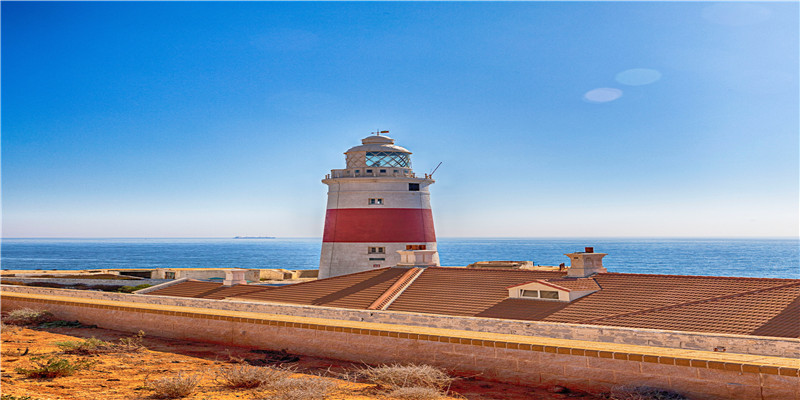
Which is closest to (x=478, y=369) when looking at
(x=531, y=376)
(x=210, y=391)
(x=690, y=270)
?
(x=531, y=376)

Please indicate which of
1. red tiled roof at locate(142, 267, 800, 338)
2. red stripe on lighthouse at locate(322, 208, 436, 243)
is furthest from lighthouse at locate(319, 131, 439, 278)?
red tiled roof at locate(142, 267, 800, 338)

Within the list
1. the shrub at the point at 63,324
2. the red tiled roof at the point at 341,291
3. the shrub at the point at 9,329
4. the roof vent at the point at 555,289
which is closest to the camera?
the shrub at the point at 9,329

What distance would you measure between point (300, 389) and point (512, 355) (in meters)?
3.70

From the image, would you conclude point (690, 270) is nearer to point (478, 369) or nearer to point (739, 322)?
point (739, 322)

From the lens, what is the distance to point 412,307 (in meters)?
23.8

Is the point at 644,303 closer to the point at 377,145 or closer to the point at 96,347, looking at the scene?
the point at 96,347

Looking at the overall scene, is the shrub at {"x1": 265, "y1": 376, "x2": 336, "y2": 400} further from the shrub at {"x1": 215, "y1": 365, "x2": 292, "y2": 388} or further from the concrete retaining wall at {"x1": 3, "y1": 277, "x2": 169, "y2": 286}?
the concrete retaining wall at {"x1": 3, "y1": 277, "x2": 169, "y2": 286}

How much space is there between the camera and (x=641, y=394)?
28.1 ft

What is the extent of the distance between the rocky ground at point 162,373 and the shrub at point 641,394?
415mm

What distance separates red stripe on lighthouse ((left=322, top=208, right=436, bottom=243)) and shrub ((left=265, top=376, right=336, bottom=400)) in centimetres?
2806

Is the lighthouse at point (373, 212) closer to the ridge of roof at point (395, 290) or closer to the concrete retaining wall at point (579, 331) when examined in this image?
the ridge of roof at point (395, 290)

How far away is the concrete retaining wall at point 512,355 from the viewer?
8.25 metres

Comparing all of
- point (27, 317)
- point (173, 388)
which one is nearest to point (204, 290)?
point (27, 317)

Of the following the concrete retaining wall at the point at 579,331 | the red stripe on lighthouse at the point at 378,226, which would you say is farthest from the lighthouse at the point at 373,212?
the concrete retaining wall at the point at 579,331
